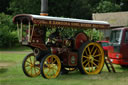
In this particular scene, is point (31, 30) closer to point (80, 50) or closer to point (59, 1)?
point (80, 50)

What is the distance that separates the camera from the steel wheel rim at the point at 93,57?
445 inches

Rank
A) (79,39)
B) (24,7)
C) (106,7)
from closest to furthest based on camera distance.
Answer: (79,39)
(106,7)
(24,7)

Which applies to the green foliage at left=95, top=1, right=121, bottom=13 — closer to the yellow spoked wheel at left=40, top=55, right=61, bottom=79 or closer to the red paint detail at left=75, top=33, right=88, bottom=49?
the red paint detail at left=75, top=33, right=88, bottom=49

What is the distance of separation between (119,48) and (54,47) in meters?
3.61

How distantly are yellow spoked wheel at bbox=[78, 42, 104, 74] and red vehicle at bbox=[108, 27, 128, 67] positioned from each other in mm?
1242

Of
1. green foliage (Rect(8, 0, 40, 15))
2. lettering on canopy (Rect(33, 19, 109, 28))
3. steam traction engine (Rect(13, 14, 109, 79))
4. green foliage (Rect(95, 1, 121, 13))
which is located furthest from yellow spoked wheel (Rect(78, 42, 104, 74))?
green foliage (Rect(8, 0, 40, 15))

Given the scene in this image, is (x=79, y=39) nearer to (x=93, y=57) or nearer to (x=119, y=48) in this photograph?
(x=93, y=57)

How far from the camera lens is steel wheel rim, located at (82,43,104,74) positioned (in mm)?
11312

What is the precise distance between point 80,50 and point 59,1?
39.5 metres

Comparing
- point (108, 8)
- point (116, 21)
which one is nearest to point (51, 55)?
point (116, 21)

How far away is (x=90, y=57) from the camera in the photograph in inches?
449

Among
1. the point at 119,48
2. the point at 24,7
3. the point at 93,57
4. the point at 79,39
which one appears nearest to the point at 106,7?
the point at 24,7

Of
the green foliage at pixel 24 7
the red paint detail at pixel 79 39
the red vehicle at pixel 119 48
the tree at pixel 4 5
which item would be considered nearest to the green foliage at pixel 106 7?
the green foliage at pixel 24 7

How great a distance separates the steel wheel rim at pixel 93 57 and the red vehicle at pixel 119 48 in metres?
1.24
